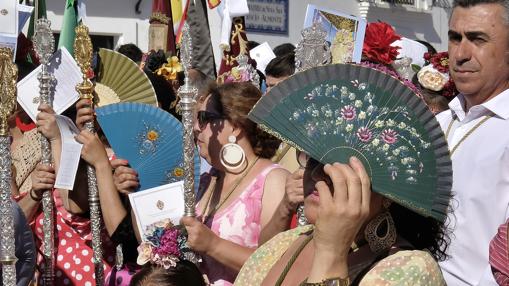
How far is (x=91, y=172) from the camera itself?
4395 mm

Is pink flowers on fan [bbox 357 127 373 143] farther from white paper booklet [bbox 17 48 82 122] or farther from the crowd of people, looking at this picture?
white paper booklet [bbox 17 48 82 122]

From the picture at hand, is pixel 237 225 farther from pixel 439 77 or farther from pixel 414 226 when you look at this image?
pixel 439 77

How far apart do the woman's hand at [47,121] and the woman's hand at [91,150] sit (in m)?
0.16

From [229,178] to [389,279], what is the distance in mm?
1783

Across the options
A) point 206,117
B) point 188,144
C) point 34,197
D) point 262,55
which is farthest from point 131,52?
point 188,144

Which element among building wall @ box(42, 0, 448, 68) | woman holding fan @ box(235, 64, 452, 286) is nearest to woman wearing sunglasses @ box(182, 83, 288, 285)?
woman holding fan @ box(235, 64, 452, 286)

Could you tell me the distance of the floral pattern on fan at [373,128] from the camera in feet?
7.88

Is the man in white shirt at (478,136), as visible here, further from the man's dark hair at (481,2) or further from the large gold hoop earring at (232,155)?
the large gold hoop earring at (232,155)

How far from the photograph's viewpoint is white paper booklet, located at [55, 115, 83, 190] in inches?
168

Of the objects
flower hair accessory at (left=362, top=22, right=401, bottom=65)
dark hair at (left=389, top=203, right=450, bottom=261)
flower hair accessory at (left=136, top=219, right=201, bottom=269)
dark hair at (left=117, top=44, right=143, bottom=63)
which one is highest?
flower hair accessory at (left=362, top=22, right=401, bottom=65)

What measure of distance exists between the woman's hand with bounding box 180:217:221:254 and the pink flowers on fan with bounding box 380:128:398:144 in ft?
4.33

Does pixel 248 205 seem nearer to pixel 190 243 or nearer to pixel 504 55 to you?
pixel 190 243

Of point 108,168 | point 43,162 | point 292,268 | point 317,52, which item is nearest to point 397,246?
point 292,268

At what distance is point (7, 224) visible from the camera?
3.64 meters
